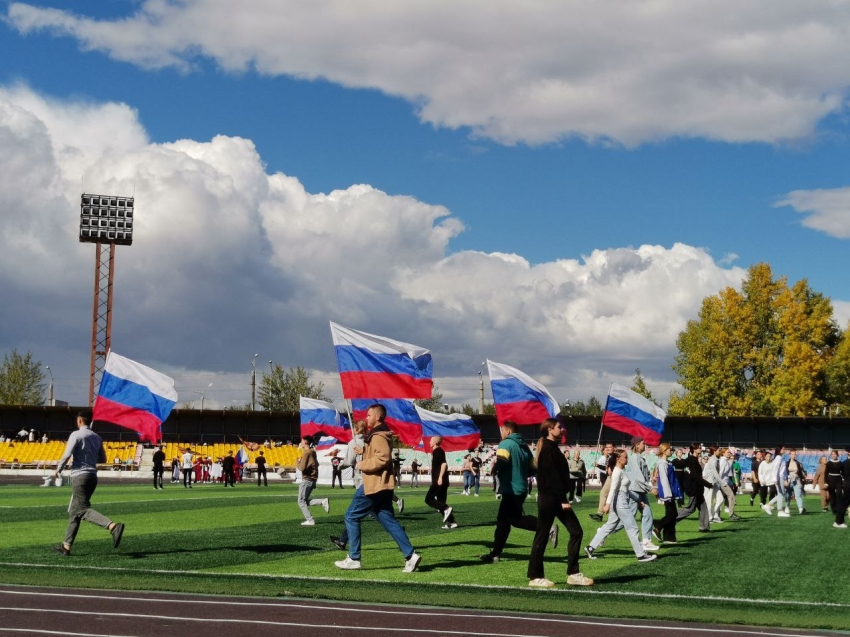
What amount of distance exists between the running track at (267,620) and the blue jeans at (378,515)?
2726 mm

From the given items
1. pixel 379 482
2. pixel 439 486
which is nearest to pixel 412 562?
pixel 379 482

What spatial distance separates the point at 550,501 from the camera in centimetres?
1398

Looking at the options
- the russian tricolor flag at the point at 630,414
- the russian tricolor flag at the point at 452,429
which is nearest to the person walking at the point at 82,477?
the russian tricolor flag at the point at 630,414

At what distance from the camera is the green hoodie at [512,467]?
51.9 feet

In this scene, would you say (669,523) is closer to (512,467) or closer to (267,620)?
(512,467)

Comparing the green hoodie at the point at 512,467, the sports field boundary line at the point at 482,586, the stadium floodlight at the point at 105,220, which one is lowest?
the sports field boundary line at the point at 482,586

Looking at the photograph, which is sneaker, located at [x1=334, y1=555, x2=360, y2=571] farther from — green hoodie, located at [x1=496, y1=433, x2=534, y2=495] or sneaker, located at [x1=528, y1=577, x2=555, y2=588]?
sneaker, located at [x1=528, y1=577, x2=555, y2=588]

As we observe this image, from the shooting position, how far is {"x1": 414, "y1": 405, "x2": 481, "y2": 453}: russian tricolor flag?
5050 centimetres

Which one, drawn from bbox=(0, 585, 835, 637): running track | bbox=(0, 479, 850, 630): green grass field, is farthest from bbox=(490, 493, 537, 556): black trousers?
bbox=(0, 585, 835, 637): running track

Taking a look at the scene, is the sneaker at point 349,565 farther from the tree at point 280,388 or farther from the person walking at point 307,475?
the tree at point 280,388

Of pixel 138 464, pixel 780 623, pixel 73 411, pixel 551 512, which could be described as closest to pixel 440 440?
pixel 551 512

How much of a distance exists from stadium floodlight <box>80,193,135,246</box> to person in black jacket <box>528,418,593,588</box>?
80.1 metres

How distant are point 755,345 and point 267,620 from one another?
79.6 metres

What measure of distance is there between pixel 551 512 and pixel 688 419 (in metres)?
66.4
